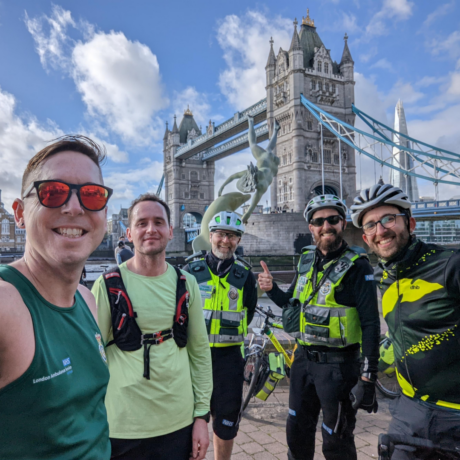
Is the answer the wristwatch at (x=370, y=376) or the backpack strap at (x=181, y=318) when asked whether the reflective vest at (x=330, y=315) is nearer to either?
the wristwatch at (x=370, y=376)

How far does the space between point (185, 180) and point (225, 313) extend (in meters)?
63.9

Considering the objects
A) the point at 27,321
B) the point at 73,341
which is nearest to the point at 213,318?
the point at 73,341

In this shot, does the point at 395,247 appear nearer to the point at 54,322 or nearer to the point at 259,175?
the point at 54,322

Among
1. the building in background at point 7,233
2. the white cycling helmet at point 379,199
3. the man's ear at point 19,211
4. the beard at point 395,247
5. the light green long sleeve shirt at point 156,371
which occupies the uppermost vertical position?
the building in background at point 7,233

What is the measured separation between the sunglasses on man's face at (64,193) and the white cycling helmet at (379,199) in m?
1.44

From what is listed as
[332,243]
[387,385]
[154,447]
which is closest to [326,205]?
[332,243]

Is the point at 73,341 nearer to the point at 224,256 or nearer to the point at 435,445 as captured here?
the point at 435,445

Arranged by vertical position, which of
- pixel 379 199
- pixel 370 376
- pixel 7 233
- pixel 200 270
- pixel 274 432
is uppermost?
pixel 7 233

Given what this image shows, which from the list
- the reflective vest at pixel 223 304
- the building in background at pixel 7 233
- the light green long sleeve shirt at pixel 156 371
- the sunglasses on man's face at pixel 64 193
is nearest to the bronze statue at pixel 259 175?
the reflective vest at pixel 223 304

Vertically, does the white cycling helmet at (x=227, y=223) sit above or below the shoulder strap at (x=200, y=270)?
above

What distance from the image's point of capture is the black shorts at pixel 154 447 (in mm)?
1476

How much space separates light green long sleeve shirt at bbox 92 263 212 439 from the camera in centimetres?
150

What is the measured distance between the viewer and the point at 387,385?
376cm

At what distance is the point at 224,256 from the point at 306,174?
117 ft
